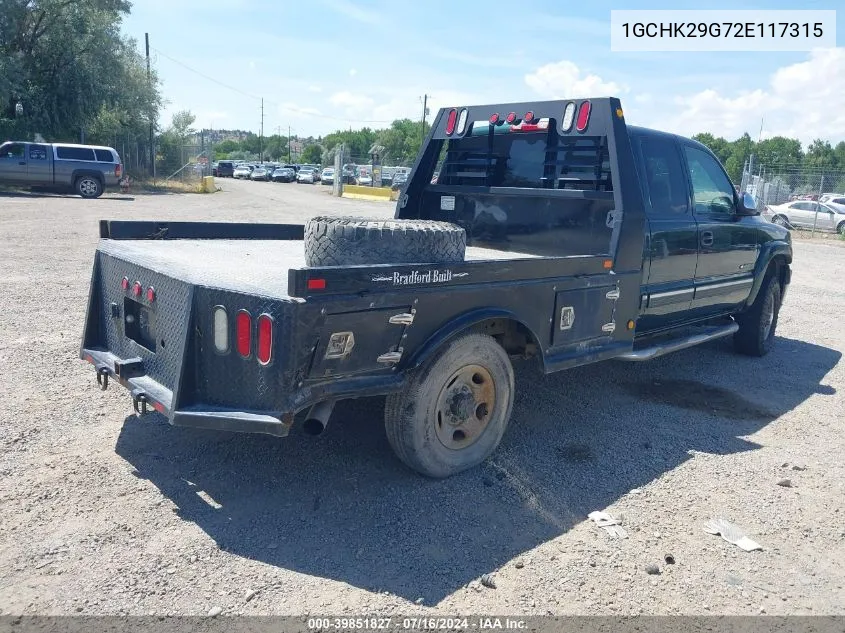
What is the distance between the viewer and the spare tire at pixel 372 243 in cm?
346

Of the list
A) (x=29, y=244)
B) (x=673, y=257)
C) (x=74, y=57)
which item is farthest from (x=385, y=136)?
(x=673, y=257)

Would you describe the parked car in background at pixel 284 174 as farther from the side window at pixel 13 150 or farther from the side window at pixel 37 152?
the side window at pixel 13 150

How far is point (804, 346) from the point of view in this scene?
312 inches

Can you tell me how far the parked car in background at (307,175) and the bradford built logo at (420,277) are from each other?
194 feet

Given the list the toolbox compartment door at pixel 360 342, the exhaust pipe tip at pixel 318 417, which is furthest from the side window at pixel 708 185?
the exhaust pipe tip at pixel 318 417

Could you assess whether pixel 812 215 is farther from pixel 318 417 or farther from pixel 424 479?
pixel 318 417

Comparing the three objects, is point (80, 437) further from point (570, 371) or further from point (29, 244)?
point (29, 244)

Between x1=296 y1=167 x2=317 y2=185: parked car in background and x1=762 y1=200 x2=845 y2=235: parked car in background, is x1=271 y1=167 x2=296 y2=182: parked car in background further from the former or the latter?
x1=762 y1=200 x2=845 y2=235: parked car in background

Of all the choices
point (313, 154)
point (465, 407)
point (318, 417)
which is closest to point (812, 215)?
point (465, 407)

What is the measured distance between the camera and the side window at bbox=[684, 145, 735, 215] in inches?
230

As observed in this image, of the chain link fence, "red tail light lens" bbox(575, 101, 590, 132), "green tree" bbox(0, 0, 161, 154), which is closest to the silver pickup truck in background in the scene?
"green tree" bbox(0, 0, 161, 154)

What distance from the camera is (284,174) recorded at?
60.2m

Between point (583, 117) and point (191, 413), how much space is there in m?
3.37

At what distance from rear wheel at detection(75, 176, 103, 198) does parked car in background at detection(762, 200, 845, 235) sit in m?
24.1
